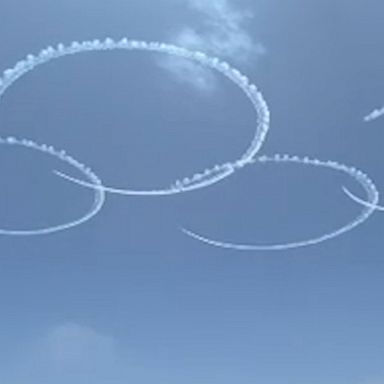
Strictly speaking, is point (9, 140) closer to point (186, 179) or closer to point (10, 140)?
point (10, 140)

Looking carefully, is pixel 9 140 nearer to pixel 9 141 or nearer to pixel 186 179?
pixel 9 141

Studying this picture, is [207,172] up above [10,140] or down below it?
below

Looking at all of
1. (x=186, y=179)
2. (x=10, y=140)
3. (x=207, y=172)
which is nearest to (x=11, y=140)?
(x=10, y=140)

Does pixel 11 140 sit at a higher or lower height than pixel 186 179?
higher

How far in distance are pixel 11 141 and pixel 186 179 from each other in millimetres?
9281

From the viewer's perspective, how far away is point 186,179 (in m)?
14.4

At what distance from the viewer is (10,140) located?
554 inches

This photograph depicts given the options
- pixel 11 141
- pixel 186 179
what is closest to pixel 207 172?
pixel 186 179

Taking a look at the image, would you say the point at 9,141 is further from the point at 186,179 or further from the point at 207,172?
the point at 207,172

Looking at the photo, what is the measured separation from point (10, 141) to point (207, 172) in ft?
34.0

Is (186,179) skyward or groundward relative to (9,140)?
groundward

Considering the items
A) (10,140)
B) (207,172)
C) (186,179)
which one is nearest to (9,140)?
(10,140)

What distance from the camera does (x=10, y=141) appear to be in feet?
46.1

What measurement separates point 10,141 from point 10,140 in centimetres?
A: 5
